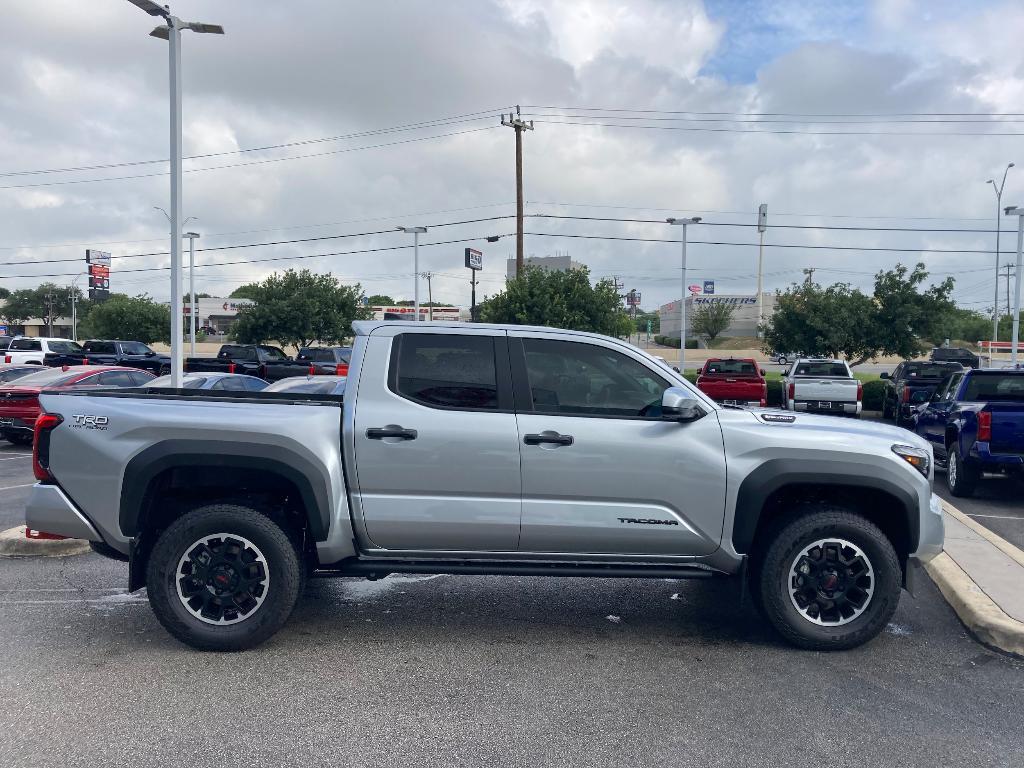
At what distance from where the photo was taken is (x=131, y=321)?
61.3m

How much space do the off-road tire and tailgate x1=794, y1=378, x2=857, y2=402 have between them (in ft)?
26.8

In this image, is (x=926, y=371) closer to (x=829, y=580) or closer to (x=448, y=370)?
(x=829, y=580)

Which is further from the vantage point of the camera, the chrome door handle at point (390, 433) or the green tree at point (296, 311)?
the green tree at point (296, 311)

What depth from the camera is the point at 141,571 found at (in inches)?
198

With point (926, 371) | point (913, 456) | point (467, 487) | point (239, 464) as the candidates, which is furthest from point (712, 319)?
point (239, 464)

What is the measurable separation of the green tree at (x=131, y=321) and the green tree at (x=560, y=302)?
35.7 metres

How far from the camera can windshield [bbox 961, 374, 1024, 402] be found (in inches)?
455

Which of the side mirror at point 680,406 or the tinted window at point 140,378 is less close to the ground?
Result: the side mirror at point 680,406

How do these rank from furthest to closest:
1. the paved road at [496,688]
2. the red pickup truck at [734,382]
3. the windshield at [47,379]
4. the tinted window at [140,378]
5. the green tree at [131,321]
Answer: the green tree at [131,321], the red pickup truck at [734,382], the tinted window at [140,378], the windshield at [47,379], the paved road at [496,688]

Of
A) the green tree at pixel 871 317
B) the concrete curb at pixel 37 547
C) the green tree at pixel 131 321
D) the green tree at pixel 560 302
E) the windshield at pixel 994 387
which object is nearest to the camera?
the concrete curb at pixel 37 547

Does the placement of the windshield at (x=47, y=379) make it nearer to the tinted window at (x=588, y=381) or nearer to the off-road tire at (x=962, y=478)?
the tinted window at (x=588, y=381)

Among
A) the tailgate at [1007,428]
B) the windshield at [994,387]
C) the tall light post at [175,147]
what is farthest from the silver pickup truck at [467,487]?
the tall light post at [175,147]

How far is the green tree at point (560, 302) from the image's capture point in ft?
116

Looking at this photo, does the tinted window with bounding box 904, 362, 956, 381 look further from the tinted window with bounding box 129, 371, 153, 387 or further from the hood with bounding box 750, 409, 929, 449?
the tinted window with bounding box 129, 371, 153, 387
